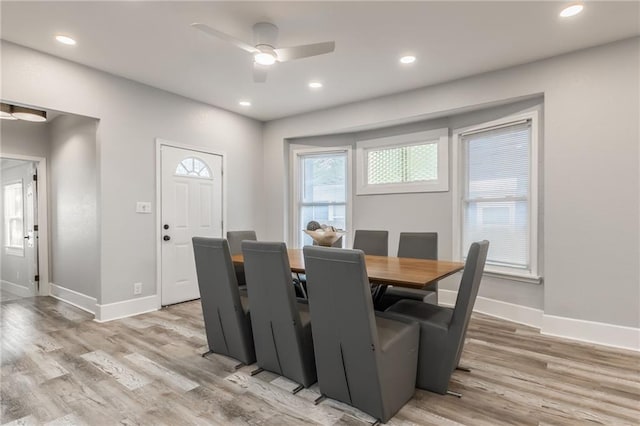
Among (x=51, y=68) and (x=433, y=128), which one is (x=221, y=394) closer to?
(x=51, y=68)

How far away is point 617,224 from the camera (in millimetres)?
2975

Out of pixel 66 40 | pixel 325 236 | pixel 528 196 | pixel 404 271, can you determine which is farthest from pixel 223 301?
pixel 528 196

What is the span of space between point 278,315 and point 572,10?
123 inches

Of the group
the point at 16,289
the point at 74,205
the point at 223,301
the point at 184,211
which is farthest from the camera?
the point at 16,289

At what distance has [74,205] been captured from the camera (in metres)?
4.24

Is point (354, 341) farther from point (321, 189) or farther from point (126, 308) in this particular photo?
point (321, 189)

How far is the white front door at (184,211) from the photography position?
13.9 ft

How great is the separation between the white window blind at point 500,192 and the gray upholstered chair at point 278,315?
2.67 meters

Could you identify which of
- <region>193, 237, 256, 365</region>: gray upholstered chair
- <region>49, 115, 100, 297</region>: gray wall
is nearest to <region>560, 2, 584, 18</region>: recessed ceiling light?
<region>193, 237, 256, 365</region>: gray upholstered chair

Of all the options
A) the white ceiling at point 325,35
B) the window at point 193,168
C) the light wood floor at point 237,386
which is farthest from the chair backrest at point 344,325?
the window at point 193,168

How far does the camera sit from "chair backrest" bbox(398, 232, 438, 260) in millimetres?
3271

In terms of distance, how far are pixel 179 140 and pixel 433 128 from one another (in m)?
3.34

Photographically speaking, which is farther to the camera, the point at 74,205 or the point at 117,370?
the point at 74,205

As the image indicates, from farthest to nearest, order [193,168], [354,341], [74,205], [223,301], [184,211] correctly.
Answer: [193,168]
[184,211]
[74,205]
[223,301]
[354,341]
